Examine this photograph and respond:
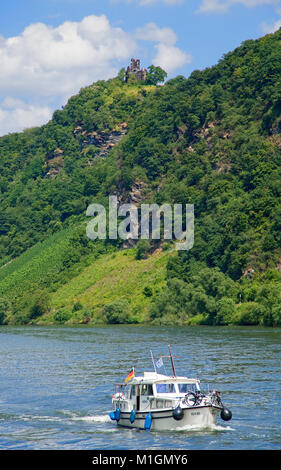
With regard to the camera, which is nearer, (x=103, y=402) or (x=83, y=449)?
(x=83, y=449)

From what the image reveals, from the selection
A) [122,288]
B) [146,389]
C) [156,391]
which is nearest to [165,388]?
[156,391]

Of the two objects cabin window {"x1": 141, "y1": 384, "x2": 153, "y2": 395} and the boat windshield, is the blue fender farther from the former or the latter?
the boat windshield

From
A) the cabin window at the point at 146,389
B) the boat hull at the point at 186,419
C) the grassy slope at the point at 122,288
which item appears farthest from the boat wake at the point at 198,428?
the grassy slope at the point at 122,288

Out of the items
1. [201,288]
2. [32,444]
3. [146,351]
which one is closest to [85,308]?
[201,288]

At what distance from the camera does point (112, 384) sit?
65688mm

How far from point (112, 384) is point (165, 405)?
18.5 m

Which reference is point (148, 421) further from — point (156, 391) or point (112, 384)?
point (112, 384)

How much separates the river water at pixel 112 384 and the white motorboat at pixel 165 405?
759 mm

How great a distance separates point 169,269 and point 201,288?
24.3 metres

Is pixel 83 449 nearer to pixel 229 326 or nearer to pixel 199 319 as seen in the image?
pixel 229 326

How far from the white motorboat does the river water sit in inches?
29.9

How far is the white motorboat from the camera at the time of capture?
152 feet

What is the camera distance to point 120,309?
160750 millimetres

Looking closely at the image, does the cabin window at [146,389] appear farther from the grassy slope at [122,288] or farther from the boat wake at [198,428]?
the grassy slope at [122,288]
